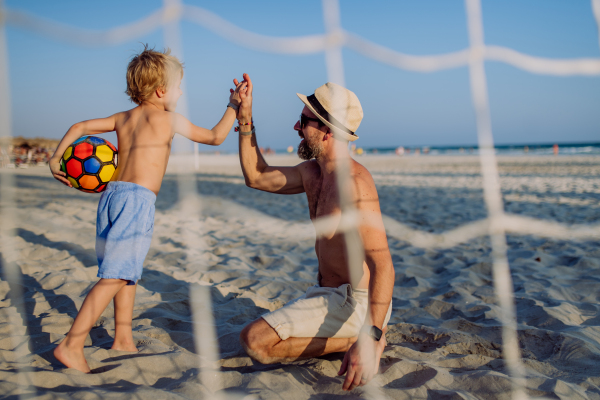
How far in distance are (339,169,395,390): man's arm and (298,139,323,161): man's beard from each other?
0.85 ft

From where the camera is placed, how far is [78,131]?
1886 mm

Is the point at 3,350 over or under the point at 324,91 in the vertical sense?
under

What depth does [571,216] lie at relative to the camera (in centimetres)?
530

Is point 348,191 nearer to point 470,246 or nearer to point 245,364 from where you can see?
point 245,364

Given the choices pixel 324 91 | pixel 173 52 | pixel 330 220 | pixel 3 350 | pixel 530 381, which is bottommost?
pixel 530 381

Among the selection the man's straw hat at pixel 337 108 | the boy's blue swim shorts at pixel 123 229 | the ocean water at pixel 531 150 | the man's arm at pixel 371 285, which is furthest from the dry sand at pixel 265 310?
the ocean water at pixel 531 150

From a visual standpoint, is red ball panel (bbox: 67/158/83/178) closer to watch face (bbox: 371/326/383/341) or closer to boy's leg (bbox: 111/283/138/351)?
boy's leg (bbox: 111/283/138/351)

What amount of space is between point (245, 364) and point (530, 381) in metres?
1.21

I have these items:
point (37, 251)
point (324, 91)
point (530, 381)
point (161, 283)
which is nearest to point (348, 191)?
point (324, 91)

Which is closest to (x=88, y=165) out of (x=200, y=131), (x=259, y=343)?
(x=200, y=131)

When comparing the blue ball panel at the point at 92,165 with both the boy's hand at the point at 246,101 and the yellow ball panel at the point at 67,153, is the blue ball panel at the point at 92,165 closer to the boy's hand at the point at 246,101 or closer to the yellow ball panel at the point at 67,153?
the yellow ball panel at the point at 67,153

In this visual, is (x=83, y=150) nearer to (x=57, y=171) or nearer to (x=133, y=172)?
(x=57, y=171)

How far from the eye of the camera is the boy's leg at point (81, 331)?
1.58 meters

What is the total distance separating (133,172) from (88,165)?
290 mm
